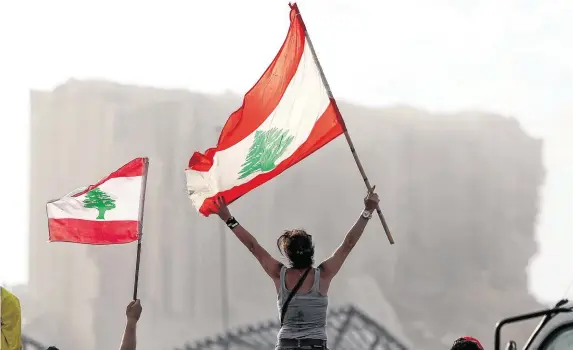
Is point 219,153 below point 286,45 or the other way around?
below

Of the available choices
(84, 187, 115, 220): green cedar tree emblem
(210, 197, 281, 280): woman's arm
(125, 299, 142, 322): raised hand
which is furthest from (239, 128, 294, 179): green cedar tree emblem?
(125, 299, 142, 322): raised hand

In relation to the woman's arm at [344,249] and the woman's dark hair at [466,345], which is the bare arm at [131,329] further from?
the woman's dark hair at [466,345]

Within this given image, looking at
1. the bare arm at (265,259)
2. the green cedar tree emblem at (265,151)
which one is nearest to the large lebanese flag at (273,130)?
the green cedar tree emblem at (265,151)

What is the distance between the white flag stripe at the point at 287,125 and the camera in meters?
6.51

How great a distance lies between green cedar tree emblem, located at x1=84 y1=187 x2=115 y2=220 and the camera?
6930 mm

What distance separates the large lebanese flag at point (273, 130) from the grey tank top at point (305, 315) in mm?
1588

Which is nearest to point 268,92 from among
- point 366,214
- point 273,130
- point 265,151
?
point 273,130

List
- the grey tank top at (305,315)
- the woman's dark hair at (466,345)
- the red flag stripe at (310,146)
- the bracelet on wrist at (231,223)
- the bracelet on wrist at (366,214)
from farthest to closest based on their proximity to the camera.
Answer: the red flag stripe at (310,146)
the bracelet on wrist at (231,223)
the bracelet on wrist at (366,214)
the grey tank top at (305,315)
the woman's dark hair at (466,345)

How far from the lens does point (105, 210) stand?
22.8ft

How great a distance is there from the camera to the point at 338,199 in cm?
6278

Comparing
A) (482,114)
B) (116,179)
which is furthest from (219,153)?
(482,114)

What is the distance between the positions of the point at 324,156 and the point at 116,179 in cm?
5592

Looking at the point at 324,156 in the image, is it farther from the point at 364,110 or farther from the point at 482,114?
the point at 482,114

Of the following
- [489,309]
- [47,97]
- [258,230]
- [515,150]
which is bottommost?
[489,309]
